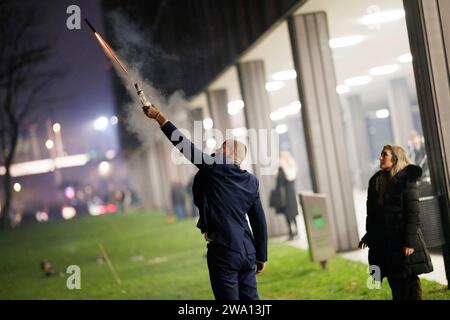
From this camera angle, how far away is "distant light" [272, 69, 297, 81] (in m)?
20.0

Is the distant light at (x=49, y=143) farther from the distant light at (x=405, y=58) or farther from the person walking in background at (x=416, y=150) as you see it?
the person walking in background at (x=416, y=150)

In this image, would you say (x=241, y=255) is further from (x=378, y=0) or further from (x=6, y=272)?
(x=6, y=272)

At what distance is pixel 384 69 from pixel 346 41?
7485mm

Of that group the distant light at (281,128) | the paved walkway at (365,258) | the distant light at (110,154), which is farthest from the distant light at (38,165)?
the paved walkway at (365,258)

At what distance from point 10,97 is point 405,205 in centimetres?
2505

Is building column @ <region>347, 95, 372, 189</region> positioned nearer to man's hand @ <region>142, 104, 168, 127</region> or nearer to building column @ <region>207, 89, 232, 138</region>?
building column @ <region>207, 89, 232, 138</region>

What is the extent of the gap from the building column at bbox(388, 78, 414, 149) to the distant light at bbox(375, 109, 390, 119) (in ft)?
48.1

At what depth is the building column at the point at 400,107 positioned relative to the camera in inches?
1073

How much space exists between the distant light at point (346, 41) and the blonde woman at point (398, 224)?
10.1 meters

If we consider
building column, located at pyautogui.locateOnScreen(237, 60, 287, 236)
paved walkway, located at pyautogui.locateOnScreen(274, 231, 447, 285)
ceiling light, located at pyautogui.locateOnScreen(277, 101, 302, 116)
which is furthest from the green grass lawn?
ceiling light, located at pyautogui.locateOnScreen(277, 101, 302, 116)

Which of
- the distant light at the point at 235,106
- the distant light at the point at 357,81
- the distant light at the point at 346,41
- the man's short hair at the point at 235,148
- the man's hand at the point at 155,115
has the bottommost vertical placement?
the man's short hair at the point at 235,148

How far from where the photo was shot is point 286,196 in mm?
15766

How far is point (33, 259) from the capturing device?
69.2ft

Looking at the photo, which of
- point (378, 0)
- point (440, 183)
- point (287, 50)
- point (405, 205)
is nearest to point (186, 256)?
point (287, 50)
